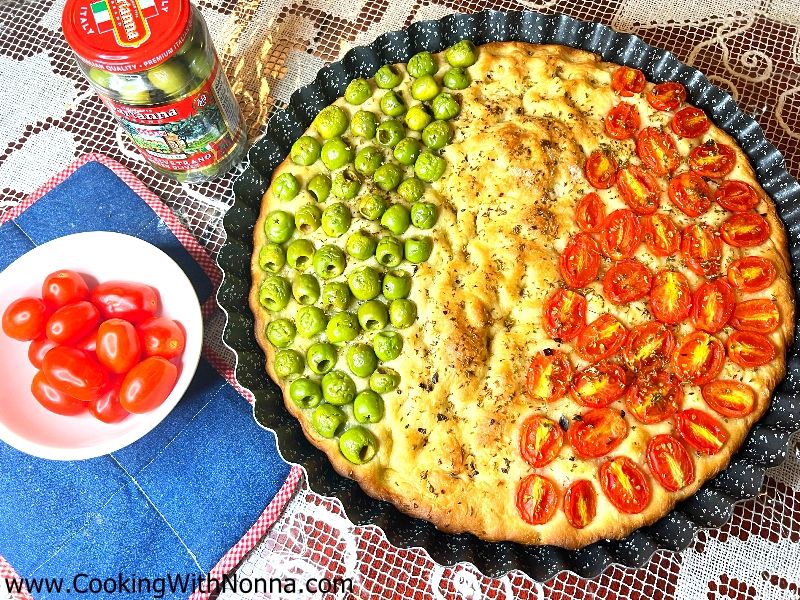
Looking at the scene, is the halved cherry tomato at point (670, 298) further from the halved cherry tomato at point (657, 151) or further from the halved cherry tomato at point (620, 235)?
the halved cherry tomato at point (657, 151)

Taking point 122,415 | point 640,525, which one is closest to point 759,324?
point 640,525

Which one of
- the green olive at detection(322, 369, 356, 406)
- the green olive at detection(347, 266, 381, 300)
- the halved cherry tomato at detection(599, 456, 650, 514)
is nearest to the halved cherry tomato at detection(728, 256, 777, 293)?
the halved cherry tomato at detection(599, 456, 650, 514)

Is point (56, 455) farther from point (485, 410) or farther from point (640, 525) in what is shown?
point (640, 525)

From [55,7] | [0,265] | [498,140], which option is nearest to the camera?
[498,140]

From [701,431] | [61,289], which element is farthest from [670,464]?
[61,289]

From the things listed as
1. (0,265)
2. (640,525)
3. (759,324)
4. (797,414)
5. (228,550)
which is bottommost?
(228,550)

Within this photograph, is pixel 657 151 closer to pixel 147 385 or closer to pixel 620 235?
pixel 620 235

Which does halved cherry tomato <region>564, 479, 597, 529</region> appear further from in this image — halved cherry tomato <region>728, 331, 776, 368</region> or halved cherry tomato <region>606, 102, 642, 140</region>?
halved cherry tomato <region>606, 102, 642, 140</region>
